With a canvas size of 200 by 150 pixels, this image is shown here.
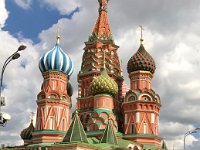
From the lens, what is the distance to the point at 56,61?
50.4 metres

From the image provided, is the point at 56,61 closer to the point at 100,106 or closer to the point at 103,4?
the point at 100,106

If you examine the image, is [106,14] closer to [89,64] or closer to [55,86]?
[89,64]

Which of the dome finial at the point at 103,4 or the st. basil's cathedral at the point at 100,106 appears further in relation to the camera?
the dome finial at the point at 103,4

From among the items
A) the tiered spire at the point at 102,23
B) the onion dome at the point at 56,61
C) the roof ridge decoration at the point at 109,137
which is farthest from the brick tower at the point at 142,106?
the onion dome at the point at 56,61

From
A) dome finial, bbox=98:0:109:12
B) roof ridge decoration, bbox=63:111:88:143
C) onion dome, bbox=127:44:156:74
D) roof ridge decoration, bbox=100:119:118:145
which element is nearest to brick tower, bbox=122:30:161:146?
onion dome, bbox=127:44:156:74

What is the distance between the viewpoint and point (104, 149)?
131ft

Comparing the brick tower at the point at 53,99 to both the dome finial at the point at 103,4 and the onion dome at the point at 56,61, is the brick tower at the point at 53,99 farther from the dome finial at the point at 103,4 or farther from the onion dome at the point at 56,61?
the dome finial at the point at 103,4

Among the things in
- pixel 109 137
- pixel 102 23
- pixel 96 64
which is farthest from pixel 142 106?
pixel 102 23

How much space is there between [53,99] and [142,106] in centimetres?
1166

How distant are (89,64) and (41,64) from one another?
8084 millimetres

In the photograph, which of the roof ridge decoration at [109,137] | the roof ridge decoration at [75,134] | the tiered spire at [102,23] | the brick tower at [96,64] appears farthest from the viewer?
the tiered spire at [102,23]

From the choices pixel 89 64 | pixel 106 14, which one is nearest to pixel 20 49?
pixel 89 64

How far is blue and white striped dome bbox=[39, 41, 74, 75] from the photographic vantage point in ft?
165

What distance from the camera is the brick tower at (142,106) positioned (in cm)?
4872
